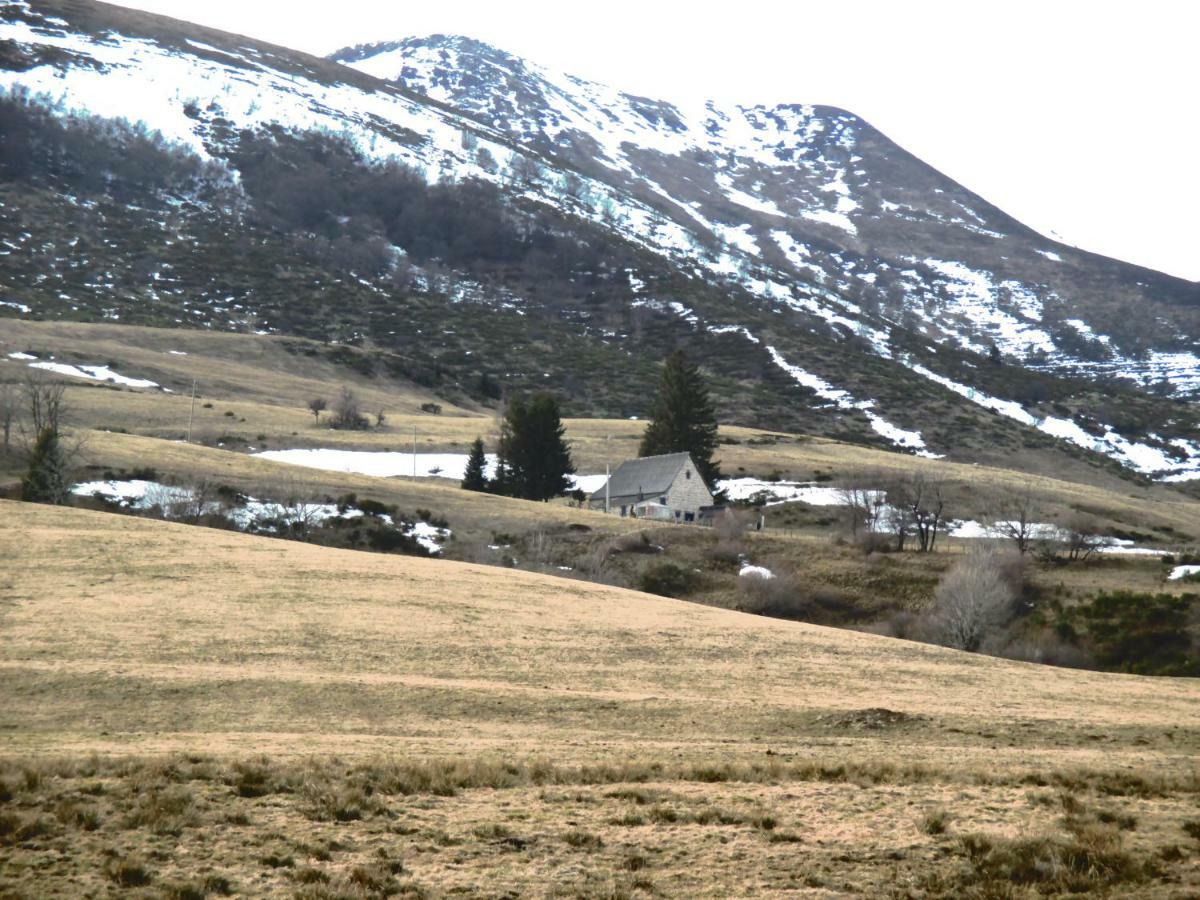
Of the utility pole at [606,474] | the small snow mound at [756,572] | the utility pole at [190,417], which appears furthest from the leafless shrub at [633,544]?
the utility pole at [190,417]

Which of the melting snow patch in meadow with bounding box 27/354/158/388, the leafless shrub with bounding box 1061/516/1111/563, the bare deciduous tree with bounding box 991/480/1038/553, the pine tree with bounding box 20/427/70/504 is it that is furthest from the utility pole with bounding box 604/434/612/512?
the melting snow patch in meadow with bounding box 27/354/158/388

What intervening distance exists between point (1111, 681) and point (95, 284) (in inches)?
6341

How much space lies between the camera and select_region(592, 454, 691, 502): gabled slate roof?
8331 cm

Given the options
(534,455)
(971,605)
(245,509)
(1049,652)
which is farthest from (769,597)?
(534,455)

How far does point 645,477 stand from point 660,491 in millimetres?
3532

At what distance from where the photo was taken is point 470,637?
33031 mm

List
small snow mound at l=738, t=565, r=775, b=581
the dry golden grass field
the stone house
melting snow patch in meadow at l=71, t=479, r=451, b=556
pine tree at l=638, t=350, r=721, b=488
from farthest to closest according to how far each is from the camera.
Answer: pine tree at l=638, t=350, r=721, b=488 → the stone house → melting snow patch in meadow at l=71, t=479, r=451, b=556 → small snow mound at l=738, t=565, r=775, b=581 → the dry golden grass field

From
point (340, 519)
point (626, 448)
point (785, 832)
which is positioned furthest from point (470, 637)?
point (626, 448)

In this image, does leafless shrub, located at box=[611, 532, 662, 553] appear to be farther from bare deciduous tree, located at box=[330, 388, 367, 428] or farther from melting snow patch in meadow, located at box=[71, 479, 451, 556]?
bare deciduous tree, located at box=[330, 388, 367, 428]

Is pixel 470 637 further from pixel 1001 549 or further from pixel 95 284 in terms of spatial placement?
pixel 95 284

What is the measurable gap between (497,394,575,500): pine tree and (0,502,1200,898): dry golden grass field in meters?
43.8

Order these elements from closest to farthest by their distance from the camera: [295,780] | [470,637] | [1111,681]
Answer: [295,780] → [470,637] → [1111,681]

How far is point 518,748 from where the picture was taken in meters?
21.1

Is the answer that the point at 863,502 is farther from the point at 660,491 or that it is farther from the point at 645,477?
the point at 645,477
